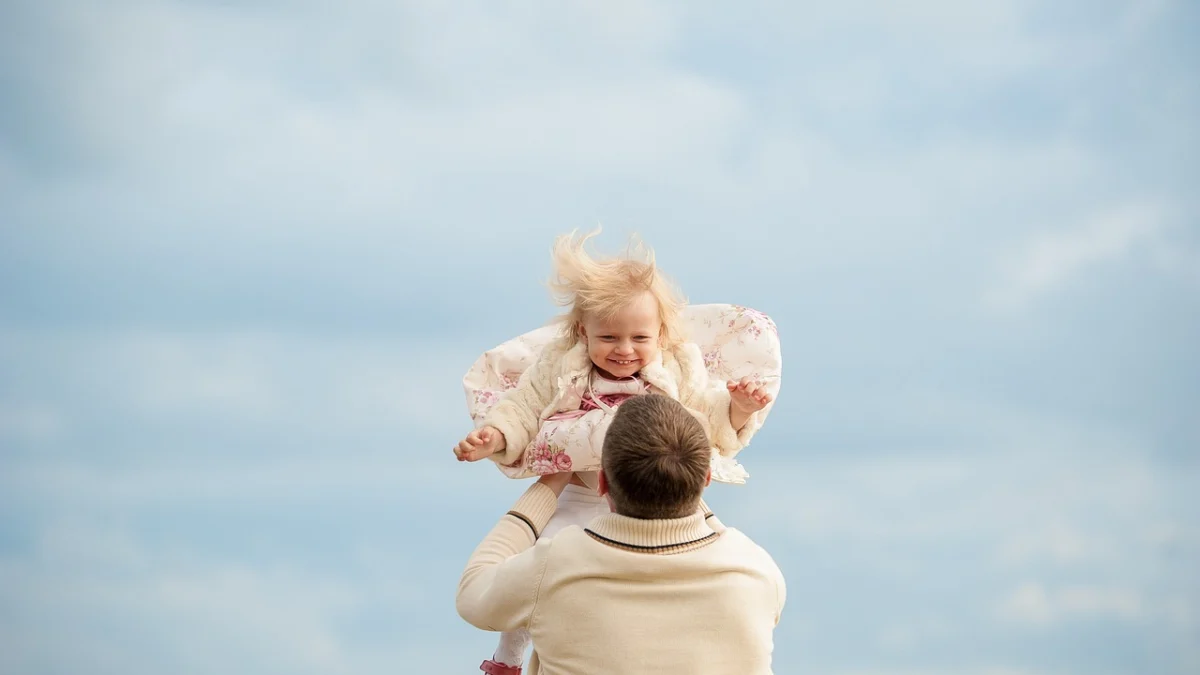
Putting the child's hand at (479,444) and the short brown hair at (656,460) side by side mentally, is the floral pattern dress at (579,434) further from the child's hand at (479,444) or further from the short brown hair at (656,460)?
the short brown hair at (656,460)

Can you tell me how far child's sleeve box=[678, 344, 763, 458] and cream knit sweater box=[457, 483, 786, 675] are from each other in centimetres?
103

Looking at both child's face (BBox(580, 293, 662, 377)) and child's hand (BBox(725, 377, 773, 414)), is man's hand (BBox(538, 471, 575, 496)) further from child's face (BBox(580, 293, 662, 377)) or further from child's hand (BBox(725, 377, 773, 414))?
child's hand (BBox(725, 377, 773, 414))

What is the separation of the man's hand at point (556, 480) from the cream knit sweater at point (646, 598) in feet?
2.92

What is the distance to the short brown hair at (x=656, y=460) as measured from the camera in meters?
2.57

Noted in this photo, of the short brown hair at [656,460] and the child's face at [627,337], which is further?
the child's face at [627,337]

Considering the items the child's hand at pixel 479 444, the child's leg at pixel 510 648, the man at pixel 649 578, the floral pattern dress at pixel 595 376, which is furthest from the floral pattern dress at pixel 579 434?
the man at pixel 649 578

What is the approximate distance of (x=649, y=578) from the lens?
268cm

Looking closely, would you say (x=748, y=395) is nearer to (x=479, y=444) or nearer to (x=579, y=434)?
(x=579, y=434)

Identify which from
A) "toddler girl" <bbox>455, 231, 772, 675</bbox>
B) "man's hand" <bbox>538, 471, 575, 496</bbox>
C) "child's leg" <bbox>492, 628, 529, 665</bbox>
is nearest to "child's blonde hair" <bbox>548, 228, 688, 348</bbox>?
"toddler girl" <bbox>455, 231, 772, 675</bbox>

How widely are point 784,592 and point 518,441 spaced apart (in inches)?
48.1

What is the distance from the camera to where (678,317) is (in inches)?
155

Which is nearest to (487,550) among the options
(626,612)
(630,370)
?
(626,612)

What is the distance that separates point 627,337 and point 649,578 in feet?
3.95

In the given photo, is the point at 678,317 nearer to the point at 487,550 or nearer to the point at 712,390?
the point at 712,390
